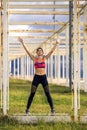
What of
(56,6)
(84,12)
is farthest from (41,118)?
(84,12)

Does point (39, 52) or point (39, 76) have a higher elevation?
point (39, 52)

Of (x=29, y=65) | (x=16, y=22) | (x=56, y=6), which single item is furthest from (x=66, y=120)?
(x=29, y=65)

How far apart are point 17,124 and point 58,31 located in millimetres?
20068

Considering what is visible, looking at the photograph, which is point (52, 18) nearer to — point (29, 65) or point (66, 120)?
point (66, 120)

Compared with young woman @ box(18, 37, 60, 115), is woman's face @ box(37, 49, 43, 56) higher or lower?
higher

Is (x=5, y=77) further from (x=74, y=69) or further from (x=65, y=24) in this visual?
(x=65, y=24)

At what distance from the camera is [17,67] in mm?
60469

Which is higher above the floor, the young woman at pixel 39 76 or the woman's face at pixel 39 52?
the woman's face at pixel 39 52

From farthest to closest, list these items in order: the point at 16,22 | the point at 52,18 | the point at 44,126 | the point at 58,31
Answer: the point at 58,31
the point at 52,18
the point at 16,22
the point at 44,126

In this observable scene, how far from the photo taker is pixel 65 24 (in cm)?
2572

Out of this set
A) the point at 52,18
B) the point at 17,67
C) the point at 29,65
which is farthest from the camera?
the point at 17,67

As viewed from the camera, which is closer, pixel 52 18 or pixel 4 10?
pixel 4 10

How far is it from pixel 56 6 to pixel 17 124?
9.47m

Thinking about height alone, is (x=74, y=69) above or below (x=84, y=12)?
below
